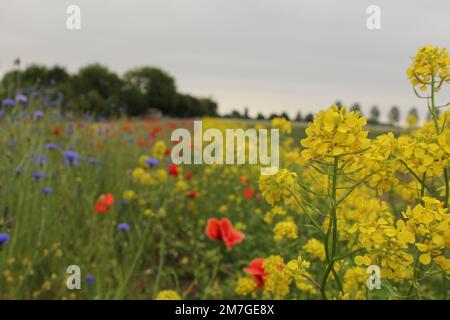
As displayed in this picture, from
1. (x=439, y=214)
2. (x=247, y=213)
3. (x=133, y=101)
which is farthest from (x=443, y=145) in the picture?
(x=133, y=101)

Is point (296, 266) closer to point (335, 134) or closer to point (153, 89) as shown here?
point (335, 134)

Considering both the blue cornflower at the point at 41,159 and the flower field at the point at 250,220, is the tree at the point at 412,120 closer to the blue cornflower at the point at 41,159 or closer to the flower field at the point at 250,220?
the flower field at the point at 250,220

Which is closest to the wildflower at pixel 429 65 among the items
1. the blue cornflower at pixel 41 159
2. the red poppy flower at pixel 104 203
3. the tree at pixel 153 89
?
the red poppy flower at pixel 104 203

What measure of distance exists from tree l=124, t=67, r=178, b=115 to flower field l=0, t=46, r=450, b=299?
28.0 ft

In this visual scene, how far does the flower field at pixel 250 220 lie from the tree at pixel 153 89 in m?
8.54

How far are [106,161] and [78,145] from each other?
53 centimetres

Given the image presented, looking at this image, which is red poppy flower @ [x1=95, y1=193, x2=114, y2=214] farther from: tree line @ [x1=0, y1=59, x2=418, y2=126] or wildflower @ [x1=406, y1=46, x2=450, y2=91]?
tree line @ [x1=0, y1=59, x2=418, y2=126]

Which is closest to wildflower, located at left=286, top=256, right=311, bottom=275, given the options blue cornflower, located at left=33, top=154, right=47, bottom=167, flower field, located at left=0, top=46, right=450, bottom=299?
flower field, located at left=0, top=46, right=450, bottom=299

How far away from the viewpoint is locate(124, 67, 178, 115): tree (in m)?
13.9

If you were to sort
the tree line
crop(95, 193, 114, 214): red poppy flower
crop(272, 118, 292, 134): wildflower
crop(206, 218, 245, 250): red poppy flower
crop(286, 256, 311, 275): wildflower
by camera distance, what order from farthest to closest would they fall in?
→ the tree line
crop(95, 193, 114, 214): red poppy flower
crop(272, 118, 292, 134): wildflower
crop(206, 218, 245, 250): red poppy flower
crop(286, 256, 311, 275): wildflower

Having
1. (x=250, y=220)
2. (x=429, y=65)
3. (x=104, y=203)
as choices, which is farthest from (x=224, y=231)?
(x=429, y=65)

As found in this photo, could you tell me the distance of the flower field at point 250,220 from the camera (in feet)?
3.42

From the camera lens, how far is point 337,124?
963 millimetres

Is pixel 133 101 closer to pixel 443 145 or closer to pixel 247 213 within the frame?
pixel 247 213
